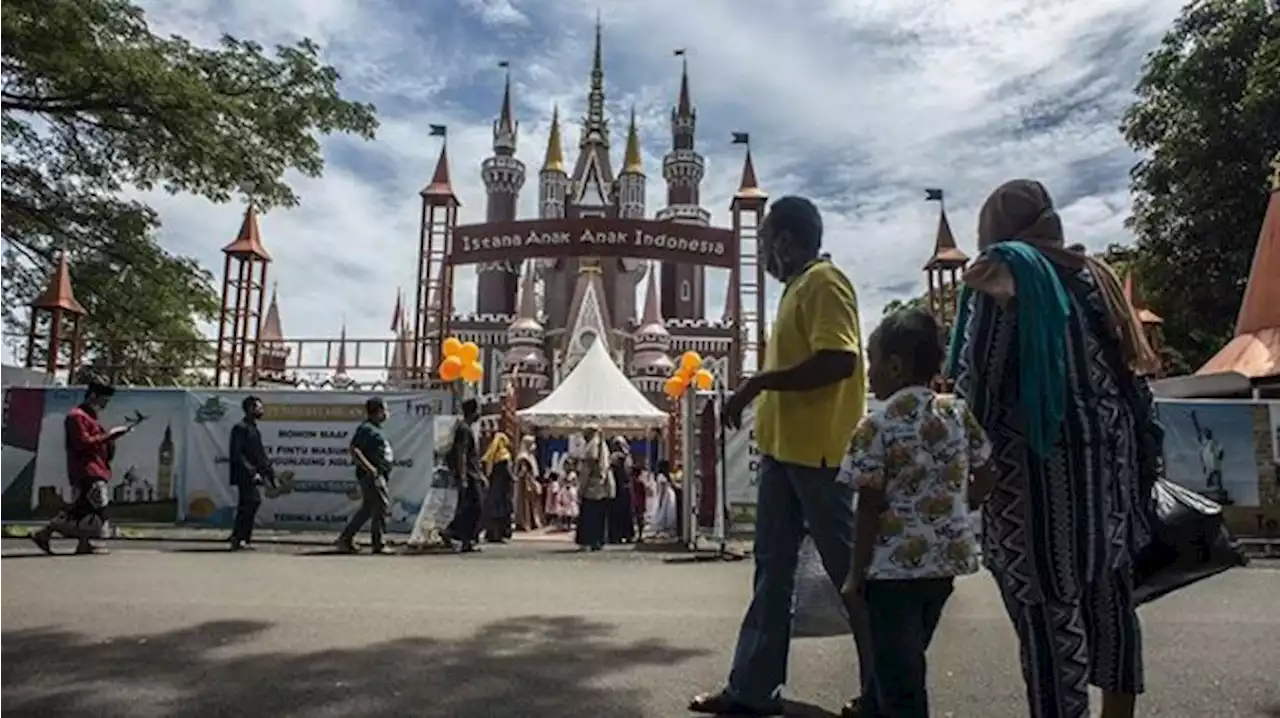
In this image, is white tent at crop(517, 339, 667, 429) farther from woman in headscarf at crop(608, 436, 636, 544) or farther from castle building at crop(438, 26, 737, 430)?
castle building at crop(438, 26, 737, 430)

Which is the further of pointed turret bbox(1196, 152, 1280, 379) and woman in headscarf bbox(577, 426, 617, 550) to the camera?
pointed turret bbox(1196, 152, 1280, 379)

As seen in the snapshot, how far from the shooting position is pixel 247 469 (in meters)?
9.68

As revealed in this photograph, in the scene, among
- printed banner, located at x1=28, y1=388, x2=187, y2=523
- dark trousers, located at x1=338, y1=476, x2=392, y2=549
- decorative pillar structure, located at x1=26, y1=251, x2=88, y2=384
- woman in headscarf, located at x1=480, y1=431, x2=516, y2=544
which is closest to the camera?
dark trousers, located at x1=338, y1=476, x2=392, y2=549

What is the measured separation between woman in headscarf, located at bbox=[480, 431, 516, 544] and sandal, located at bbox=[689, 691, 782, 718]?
29.9 feet

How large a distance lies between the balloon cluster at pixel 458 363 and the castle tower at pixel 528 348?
3598cm

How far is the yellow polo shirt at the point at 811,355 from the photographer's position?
3084 millimetres

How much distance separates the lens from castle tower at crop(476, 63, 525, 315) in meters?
62.4

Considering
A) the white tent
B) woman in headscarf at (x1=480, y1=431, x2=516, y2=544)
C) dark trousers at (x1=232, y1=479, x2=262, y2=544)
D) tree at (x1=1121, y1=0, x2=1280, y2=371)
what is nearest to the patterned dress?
dark trousers at (x1=232, y1=479, x2=262, y2=544)

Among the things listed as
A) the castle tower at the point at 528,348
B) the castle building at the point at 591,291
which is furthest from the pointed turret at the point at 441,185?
the castle tower at the point at 528,348

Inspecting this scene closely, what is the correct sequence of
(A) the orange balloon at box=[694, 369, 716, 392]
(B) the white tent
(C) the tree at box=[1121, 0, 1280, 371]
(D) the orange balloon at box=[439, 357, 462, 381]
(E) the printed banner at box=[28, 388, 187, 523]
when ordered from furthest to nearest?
(C) the tree at box=[1121, 0, 1280, 371], (A) the orange balloon at box=[694, 369, 716, 392], (B) the white tent, (D) the orange balloon at box=[439, 357, 462, 381], (E) the printed banner at box=[28, 388, 187, 523]

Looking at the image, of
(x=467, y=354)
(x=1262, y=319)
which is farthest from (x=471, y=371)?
(x=1262, y=319)

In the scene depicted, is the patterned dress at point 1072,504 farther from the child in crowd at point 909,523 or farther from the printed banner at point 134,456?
the printed banner at point 134,456

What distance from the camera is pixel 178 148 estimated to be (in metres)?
9.24

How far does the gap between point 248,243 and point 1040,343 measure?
903 inches
